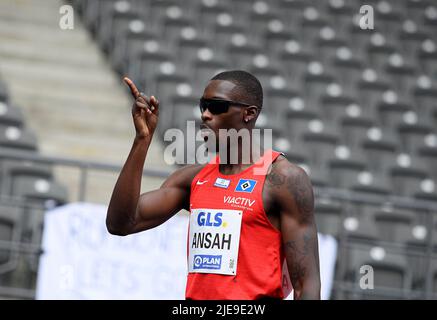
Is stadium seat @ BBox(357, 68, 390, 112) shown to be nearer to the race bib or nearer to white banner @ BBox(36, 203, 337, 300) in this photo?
white banner @ BBox(36, 203, 337, 300)

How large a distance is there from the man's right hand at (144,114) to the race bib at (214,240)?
45 centimetres

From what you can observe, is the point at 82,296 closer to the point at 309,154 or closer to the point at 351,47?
the point at 309,154

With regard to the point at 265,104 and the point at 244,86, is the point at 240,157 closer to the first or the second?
the point at 244,86

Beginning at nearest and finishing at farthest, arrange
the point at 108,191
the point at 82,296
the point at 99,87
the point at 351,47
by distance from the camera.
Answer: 1. the point at 82,296
2. the point at 108,191
3. the point at 99,87
4. the point at 351,47

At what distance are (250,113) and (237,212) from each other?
0.45 metres

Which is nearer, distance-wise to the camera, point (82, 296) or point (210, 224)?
point (210, 224)

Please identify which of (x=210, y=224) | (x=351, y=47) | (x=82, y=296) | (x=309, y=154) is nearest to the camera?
(x=210, y=224)

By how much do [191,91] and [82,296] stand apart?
4.67m

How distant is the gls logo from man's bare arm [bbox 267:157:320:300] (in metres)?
0.27

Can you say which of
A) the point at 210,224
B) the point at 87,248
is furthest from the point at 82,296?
the point at 210,224

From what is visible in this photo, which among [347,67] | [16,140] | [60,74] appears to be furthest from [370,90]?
[16,140]

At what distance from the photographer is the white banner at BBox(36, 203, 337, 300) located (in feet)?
27.2

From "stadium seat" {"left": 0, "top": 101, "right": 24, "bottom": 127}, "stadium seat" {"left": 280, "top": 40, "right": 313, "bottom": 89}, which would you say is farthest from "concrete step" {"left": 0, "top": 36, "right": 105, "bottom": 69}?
"stadium seat" {"left": 0, "top": 101, "right": 24, "bottom": 127}

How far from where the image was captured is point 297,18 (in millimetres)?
15836
